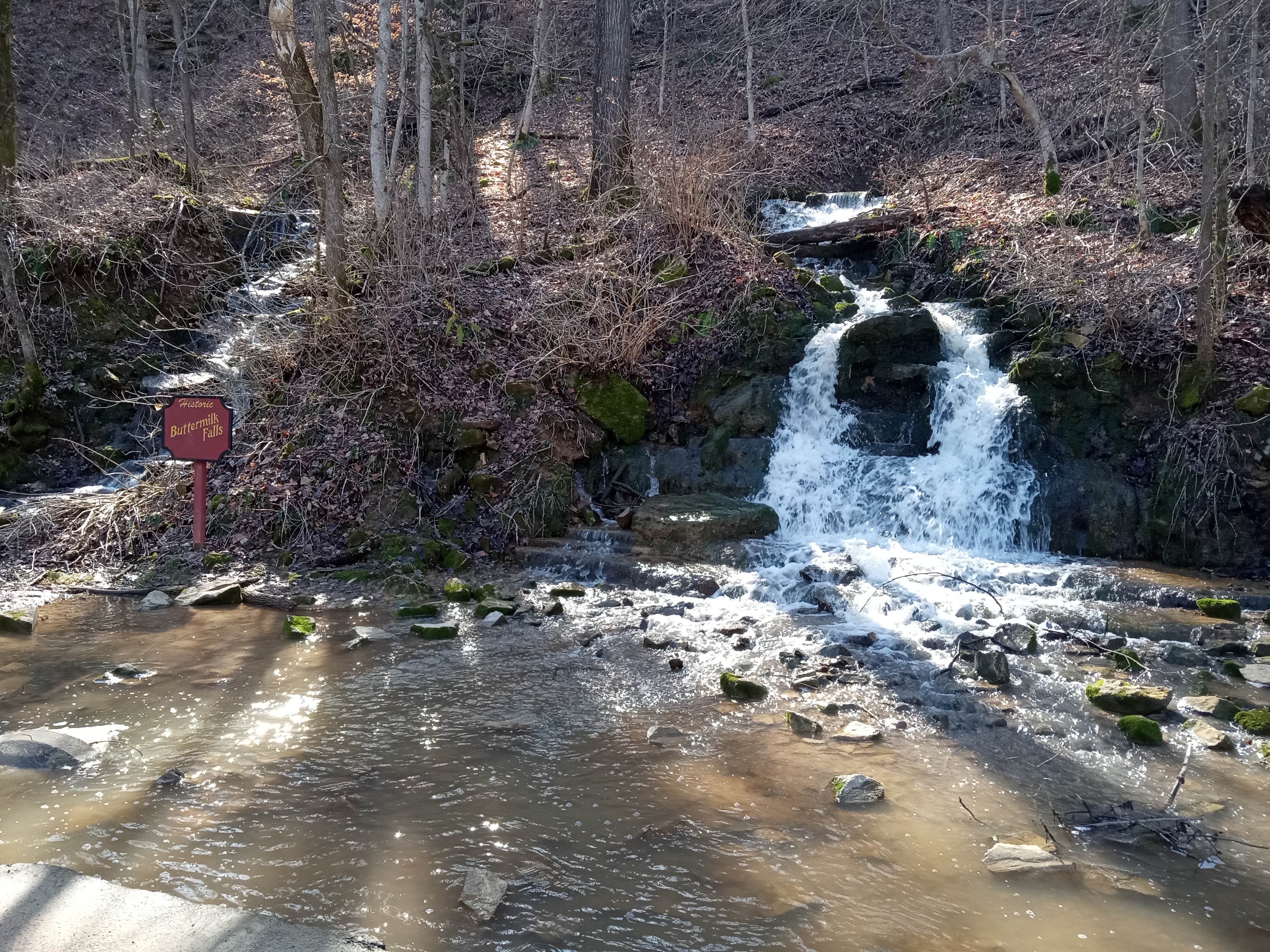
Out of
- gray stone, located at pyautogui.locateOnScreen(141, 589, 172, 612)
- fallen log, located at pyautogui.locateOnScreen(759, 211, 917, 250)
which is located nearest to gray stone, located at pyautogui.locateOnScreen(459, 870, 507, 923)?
gray stone, located at pyautogui.locateOnScreen(141, 589, 172, 612)

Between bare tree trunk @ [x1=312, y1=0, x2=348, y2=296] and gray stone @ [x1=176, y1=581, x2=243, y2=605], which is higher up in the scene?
bare tree trunk @ [x1=312, y1=0, x2=348, y2=296]

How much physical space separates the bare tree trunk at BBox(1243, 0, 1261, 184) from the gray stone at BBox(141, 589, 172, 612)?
10318 millimetres

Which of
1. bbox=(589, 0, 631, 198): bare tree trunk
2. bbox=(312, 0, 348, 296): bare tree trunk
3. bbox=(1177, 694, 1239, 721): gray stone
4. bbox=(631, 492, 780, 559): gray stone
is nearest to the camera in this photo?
bbox=(1177, 694, 1239, 721): gray stone

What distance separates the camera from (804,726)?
16.5 ft

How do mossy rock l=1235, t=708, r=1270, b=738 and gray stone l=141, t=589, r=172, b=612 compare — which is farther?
gray stone l=141, t=589, r=172, b=612

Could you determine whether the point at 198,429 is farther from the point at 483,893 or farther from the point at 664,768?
the point at 483,893

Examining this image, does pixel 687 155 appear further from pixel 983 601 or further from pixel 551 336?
pixel 983 601

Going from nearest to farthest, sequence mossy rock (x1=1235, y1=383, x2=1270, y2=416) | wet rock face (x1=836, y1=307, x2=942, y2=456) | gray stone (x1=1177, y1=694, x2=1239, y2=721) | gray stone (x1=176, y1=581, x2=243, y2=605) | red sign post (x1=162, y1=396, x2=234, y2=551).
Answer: gray stone (x1=1177, y1=694, x2=1239, y2=721) < gray stone (x1=176, y1=581, x2=243, y2=605) < red sign post (x1=162, y1=396, x2=234, y2=551) < mossy rock (x1=1235, y1=383, x2=1270, y2=416) < wet rock face (x1=836, y1=307, x2=942, y2=456)

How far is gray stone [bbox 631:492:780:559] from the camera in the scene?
8.75m

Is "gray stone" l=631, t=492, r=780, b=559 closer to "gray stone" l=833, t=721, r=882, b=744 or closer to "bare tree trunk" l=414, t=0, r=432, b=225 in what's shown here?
"gray stone" l=833, t=721, r=882, b=744

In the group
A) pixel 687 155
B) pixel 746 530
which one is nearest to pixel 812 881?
pixel 746 530

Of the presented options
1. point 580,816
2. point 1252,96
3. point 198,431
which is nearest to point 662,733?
point 580,816

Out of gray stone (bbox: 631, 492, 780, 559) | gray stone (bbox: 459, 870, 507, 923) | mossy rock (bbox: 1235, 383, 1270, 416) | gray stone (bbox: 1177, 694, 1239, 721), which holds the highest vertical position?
mossy rock (bbox: 1235, 383, 1270, 416)

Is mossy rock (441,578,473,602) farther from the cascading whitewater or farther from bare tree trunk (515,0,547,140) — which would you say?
bare tree trunk (515,0,547,140)
